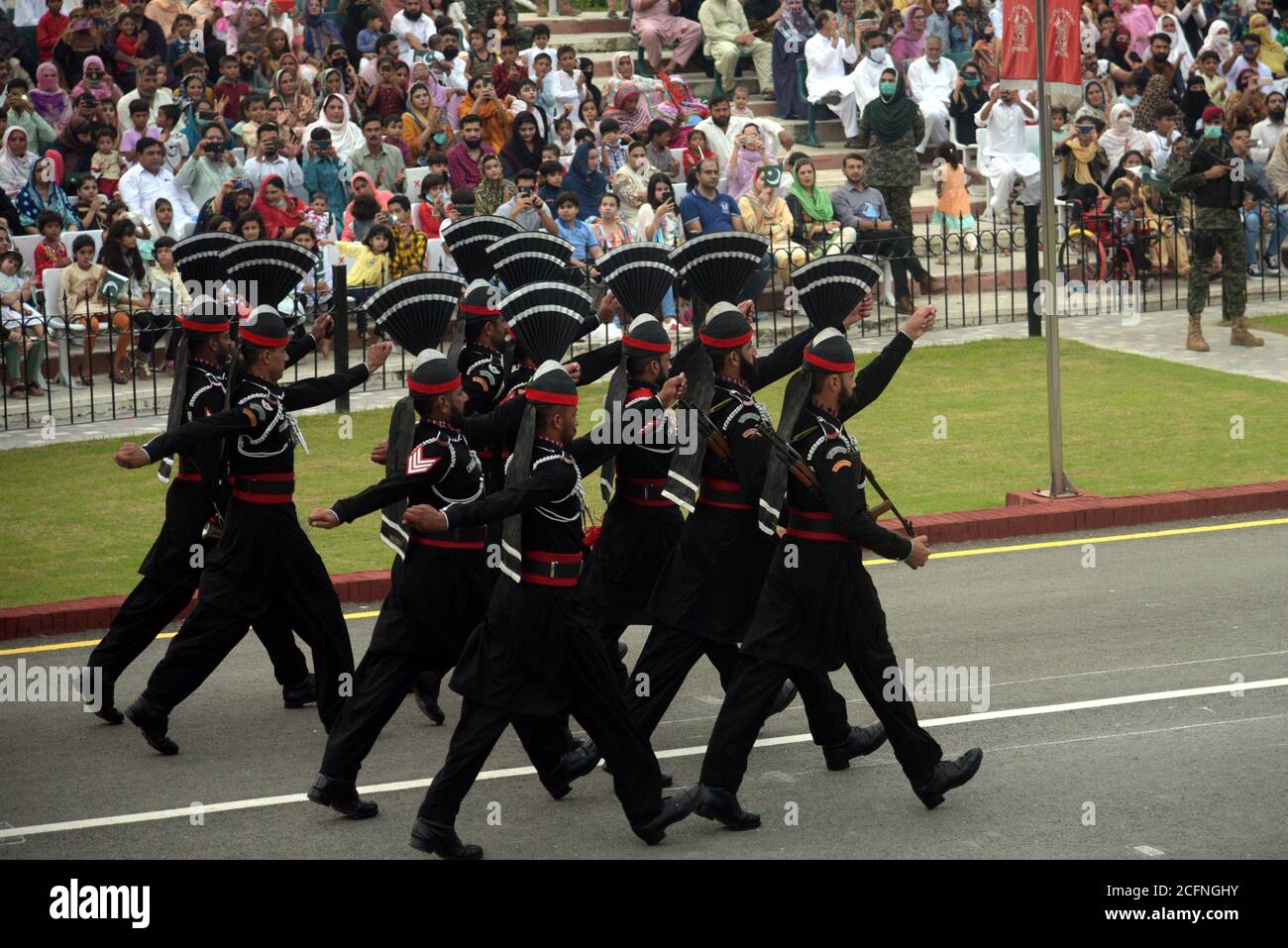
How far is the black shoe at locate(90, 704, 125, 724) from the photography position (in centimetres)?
942

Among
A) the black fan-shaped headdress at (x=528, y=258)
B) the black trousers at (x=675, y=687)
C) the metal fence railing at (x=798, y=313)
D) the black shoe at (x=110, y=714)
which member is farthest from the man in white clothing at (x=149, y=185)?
the black trousers at (x=675, y=687)

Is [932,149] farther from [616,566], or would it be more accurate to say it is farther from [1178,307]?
[616,566]

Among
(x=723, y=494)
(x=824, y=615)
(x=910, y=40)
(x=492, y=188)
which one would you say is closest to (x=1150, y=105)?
(x=910, y=40)

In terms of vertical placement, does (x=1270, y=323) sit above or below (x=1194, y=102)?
below

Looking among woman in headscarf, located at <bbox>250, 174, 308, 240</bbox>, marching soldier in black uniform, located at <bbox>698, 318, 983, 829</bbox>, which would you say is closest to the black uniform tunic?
marching soldier in black uniform, located at <bbox>698, 318, 983, 829</bbox>

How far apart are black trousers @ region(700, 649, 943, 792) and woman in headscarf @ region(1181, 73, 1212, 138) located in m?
18.4

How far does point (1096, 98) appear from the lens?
78.3ft

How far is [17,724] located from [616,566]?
3.13 metres

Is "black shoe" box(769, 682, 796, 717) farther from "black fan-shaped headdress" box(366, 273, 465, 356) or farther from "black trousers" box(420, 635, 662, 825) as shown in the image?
"black fan-shaped headdress" box(366, 273, 465, 356)

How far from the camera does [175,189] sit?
61.4 feet

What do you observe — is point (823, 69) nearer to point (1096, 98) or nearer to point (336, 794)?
point (1096, 98)

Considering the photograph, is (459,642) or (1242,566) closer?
(459,642)

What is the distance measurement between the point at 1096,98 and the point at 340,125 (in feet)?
31.9
